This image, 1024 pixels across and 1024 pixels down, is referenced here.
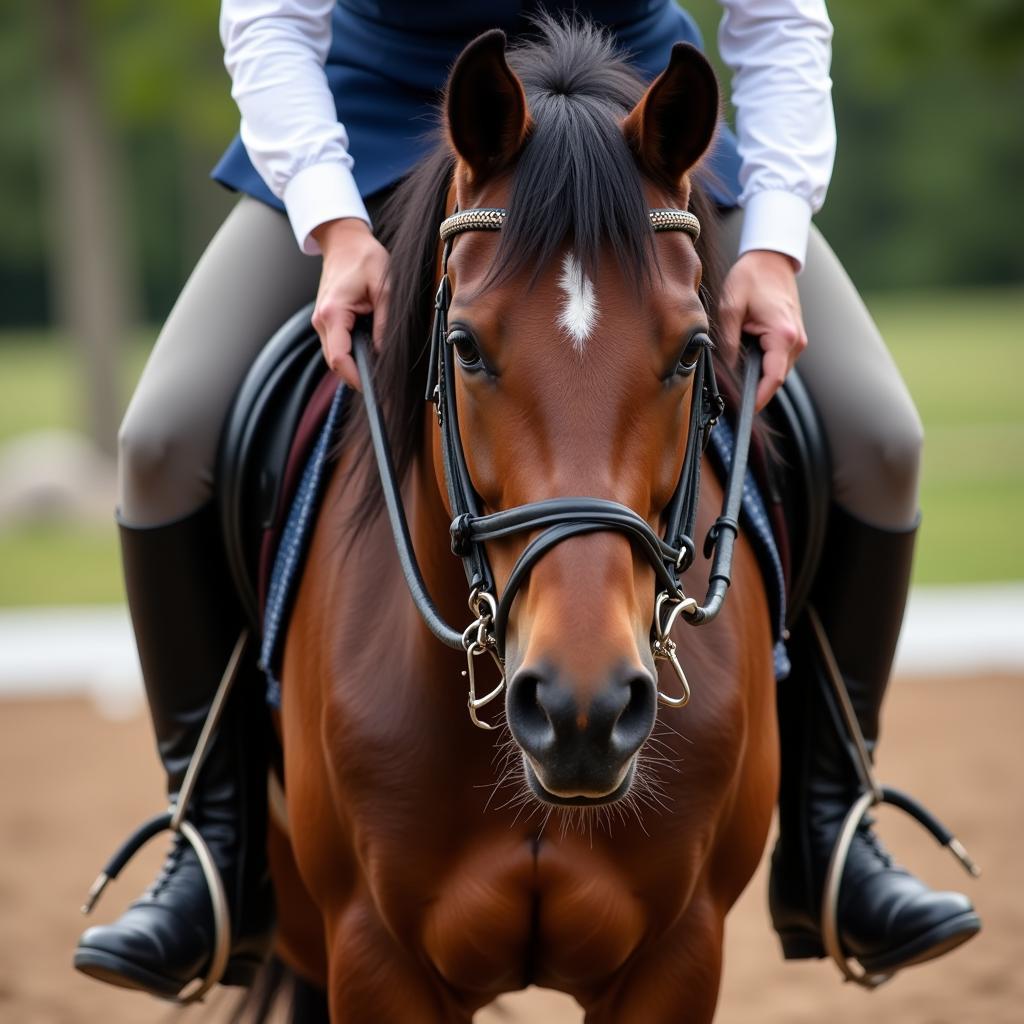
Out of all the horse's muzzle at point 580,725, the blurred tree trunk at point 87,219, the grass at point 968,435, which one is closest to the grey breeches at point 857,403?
the horse's muzzle at point 580,725

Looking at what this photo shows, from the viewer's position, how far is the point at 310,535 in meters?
3.04

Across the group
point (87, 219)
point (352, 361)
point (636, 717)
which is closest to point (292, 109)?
point (352, 361)

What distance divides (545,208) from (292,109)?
85cm

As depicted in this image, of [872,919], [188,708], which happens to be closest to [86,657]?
[188,708]

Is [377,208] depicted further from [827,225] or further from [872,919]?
[827,225]

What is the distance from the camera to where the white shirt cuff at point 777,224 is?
2781mm

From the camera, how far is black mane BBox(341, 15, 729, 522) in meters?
2.21

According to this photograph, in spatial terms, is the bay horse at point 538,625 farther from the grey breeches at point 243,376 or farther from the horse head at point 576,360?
the grey breeches at point 243,376

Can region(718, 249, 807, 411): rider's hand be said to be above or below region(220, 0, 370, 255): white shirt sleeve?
below

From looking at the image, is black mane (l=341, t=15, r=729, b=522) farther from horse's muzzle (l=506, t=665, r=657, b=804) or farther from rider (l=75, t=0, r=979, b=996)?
horse's muzzle (l=506, t=665, r=657, b=804)

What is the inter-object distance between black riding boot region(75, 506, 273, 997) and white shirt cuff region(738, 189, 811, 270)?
1261mm

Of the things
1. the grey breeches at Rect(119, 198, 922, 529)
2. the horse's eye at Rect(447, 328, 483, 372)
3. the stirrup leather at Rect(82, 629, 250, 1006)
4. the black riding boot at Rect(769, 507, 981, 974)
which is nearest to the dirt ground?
the stirrup leather at Rect(82, 629, 250, 1006)

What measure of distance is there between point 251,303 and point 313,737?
0.94 m

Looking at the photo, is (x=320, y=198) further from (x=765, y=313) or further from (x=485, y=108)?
(x=765, y=313)
